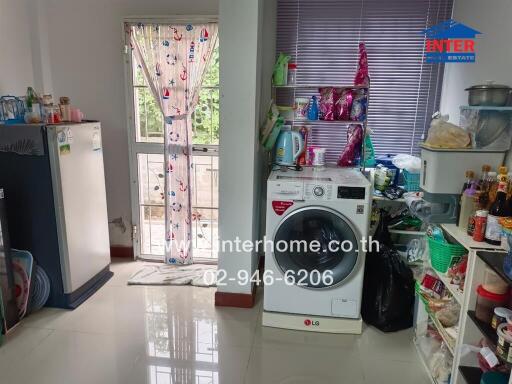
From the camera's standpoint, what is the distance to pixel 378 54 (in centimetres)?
287

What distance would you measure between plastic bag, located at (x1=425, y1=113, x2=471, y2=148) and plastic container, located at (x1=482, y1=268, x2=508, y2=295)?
2.21ft

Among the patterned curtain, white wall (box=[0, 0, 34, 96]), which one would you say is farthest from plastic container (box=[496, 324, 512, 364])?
white wall (box=[0, 0, 34, 96])

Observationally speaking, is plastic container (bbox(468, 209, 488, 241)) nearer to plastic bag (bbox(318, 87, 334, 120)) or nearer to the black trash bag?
the black trash bag

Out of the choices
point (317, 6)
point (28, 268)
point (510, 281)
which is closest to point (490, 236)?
point (510, 281)

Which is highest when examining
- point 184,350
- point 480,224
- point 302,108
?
point 302,108

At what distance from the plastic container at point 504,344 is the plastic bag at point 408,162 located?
4.73 ft

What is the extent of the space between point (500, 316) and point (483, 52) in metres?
1.53

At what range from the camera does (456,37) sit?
2.56m

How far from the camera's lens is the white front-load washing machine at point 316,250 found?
88.8 inches

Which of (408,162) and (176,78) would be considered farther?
(176,78)

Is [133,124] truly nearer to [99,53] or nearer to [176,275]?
[99,53]

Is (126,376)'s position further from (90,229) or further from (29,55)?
(29,55)

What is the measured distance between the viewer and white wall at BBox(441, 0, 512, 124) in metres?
1.95

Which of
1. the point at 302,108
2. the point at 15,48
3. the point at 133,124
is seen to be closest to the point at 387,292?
the point at 302,108
